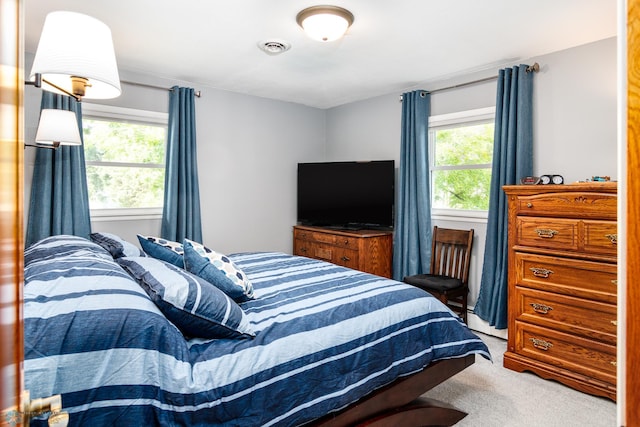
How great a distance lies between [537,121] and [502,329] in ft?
6.29

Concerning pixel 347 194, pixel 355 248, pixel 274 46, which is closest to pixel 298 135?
pixel 347 194

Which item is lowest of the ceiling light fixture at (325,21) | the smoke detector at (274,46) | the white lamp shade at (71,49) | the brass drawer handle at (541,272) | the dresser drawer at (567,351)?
the dresser drawer at (567,351)

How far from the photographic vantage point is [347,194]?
15.5ft

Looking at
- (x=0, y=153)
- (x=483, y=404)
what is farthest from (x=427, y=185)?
(x=0, y=153)

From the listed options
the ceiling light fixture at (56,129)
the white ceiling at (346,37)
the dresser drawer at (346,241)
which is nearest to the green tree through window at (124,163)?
the white ceiling at (346,37)

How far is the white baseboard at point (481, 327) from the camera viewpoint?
3.63 m

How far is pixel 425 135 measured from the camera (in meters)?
4.18

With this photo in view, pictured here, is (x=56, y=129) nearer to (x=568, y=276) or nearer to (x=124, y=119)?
(x=124, y=119)

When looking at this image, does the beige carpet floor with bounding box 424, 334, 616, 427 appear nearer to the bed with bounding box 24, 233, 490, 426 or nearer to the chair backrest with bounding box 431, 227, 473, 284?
the bed with bounding box 24, 233, 490, 426

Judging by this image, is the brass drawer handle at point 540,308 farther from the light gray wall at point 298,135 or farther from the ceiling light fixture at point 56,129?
the ceiling light fixture at point 56,129

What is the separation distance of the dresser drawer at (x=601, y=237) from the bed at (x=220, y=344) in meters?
1.09

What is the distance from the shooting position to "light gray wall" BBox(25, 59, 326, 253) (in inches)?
159

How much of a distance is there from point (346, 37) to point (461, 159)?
1850mm

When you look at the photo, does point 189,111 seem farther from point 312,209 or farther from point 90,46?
point 90,46
